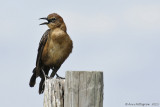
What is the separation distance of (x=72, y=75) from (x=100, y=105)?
1.39 ft

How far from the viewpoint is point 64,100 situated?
4.31 m

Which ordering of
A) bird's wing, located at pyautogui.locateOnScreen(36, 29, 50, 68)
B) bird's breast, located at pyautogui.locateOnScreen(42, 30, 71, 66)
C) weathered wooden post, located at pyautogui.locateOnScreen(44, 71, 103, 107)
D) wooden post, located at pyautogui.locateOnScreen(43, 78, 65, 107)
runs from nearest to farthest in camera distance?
weathered wooden post, located at pyautogui.locateOnScreen(44, 71, 103, 107)
wooden post, located at pyautogui.locateOnScreen(43, 78, 65, 107)
bird's breast, located at pyautogui.locateOnScreen(42, 30, 71, 66)
bird's wing, located at pyautogui.locateOnScreen(36, 29, 50, 68)

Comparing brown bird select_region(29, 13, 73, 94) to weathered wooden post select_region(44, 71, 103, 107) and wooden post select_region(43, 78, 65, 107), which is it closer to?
wooden post select_region(43, 78, 65, 107)

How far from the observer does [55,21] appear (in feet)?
26.8

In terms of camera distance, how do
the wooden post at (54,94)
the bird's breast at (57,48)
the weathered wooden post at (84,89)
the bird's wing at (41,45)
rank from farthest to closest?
the bird's wing at (41,45) → the bird's breast at (57,48) → the wooden post at (54,94) → the weathered wooden post at (84,89)

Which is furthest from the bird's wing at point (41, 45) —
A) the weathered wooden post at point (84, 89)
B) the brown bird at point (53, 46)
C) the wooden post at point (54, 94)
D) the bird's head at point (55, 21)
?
the weathered wooden post at point (84, 89)

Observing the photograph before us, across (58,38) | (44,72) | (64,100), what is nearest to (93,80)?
(64,100)

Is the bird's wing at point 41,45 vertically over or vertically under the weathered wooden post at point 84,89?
over

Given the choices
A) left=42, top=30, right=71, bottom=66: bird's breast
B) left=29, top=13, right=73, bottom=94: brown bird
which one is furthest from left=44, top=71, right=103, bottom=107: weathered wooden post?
left=42, top=30, right=71, bottom=66: bird's breast

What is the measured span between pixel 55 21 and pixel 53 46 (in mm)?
532

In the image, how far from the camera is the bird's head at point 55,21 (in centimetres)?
817

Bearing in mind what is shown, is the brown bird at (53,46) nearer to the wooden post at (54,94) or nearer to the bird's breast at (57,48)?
the bird's breast at (57,48)

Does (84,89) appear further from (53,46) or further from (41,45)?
(41,45)

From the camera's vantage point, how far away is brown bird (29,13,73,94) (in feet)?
26.2
